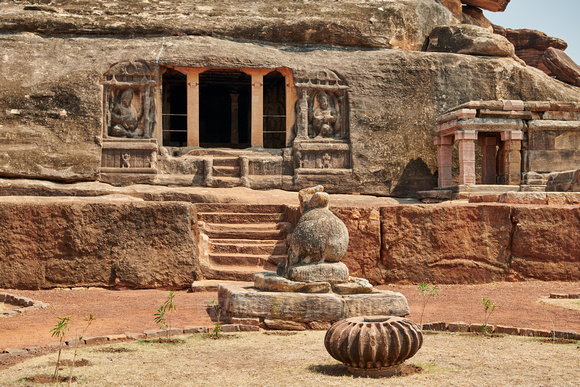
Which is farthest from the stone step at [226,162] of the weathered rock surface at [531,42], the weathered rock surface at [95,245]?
the weathered rock surface at [531,42]

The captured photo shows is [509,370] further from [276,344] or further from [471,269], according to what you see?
[471,269]

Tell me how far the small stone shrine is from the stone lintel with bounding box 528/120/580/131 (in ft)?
30.0

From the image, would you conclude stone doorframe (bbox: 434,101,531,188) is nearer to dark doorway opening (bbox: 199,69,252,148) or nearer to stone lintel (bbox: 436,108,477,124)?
stone lintel (bbox: 436,108,477,124)

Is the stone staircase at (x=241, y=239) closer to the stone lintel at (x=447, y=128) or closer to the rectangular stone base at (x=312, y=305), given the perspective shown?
the rectangular stone base at (x=312, y=305)

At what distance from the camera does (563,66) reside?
77.9ft

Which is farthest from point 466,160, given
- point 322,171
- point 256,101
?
point 256,101

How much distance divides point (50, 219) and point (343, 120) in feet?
27.6

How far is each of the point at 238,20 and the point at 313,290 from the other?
1131 cm

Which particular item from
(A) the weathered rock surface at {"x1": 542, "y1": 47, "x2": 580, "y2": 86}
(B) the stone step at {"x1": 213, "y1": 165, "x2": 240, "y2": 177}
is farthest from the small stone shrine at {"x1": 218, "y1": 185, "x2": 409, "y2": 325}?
(A) the weathered rock surface at {"x1": 542, "y1": 47, "x2": 580, "y2": 86}

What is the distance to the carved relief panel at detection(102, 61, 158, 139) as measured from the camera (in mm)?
14922

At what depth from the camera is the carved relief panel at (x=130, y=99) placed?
14922mm

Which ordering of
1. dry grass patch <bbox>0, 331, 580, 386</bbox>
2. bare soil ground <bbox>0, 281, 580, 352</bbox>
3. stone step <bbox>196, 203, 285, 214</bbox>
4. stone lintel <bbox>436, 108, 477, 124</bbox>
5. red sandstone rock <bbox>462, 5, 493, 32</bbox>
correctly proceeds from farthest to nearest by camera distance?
red sandstone rock <bbox>462, 5, 493, 32</bbox>
stone lintel <bbox>436, 108, 477, 124</bbox>
stone step <bbox>196, 203, 285, 214</bbox>
bare soil ground <bbox>0, 281, 580, 352</bbox>
dry grass patch <bbox>0, 331, 580, 386</bbox>

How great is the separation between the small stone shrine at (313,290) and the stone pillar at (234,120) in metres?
14.4

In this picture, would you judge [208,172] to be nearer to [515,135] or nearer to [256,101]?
[256,101]
